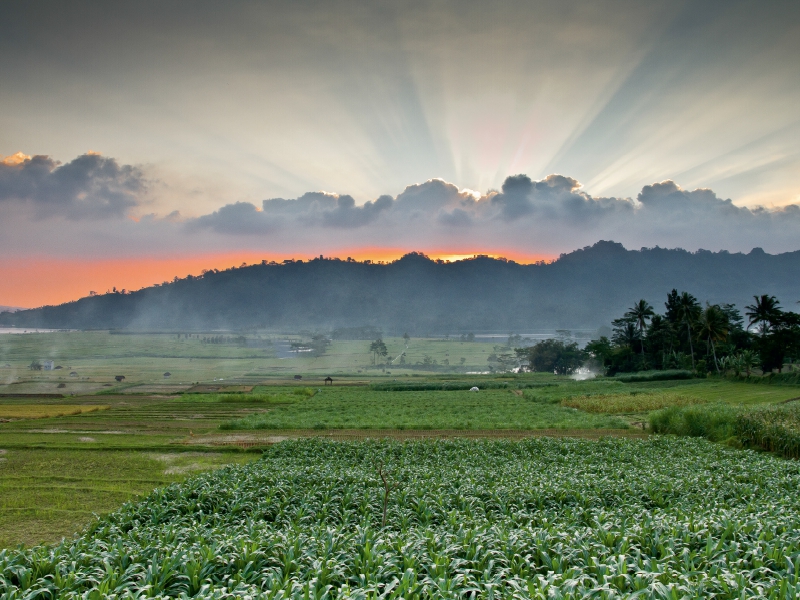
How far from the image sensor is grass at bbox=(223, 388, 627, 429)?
29.2 m

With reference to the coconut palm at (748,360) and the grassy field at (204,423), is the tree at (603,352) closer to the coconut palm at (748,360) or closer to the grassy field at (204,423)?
the grassy field at (204,423)

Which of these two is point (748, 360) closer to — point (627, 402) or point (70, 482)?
point (627, 402)

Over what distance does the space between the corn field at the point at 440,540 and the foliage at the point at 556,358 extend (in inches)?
3077

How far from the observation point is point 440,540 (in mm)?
7094

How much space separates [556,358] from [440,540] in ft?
296

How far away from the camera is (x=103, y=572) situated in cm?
609

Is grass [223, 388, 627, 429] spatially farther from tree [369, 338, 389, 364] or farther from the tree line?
tree [369, 338, 389, 364]

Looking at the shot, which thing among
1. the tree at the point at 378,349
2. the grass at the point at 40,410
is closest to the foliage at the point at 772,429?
the grass at the point at 40,410

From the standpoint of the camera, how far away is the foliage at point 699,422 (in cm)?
2305

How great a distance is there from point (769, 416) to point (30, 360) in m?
148

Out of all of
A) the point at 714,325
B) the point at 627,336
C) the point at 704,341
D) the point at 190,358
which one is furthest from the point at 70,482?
the point at 190,358

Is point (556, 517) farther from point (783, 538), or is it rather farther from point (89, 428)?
point (89, 428)

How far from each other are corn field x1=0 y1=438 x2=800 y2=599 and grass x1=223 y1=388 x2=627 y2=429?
1484cm

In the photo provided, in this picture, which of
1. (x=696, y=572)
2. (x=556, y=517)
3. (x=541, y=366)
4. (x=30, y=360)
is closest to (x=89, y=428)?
A: (x=556, y=517)
